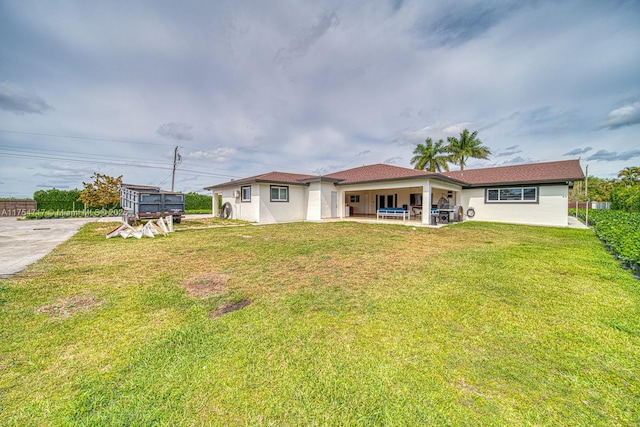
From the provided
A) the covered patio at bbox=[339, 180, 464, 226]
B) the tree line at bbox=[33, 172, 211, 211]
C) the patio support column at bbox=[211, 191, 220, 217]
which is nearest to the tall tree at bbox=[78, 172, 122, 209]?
the tree line at bbox=[33, 172, 211, 211]

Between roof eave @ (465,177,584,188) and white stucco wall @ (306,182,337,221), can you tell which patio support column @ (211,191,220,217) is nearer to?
white stucco wall @ (306,182,337,221)

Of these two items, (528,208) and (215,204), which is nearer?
(528,208)

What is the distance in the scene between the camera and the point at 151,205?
13023mm

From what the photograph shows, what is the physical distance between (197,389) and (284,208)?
49.7 feet

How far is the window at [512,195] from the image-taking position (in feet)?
48.8

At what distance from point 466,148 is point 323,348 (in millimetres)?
33879

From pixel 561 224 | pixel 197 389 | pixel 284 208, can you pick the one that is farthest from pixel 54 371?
pixel 561 224

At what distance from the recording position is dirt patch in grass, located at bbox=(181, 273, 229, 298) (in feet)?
12.7

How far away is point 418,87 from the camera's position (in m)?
13.9

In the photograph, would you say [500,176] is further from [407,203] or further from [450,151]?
[450,151]

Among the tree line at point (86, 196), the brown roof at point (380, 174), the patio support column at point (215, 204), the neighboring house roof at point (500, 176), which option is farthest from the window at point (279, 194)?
the tree line at point (86, 196)

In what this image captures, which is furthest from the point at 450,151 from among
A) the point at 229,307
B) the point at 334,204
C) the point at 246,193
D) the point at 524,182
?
the point at 229,307

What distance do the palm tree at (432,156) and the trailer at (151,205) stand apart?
27.7m

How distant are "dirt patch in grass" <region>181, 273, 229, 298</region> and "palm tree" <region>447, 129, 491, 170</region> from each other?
107 ft
